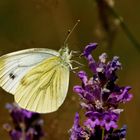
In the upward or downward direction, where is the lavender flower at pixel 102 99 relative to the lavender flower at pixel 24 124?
downward

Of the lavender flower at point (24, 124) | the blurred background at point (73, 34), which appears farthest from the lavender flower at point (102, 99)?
the blurred background at point (73, 34)

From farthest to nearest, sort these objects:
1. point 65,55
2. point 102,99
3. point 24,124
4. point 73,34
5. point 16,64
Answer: point 73,34, point 24,124, point 16,64, point 65,55, point 102,99

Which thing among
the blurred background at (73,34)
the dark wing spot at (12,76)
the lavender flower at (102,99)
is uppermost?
the blurred background at (73,34)

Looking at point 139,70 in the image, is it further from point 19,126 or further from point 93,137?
point 93,137

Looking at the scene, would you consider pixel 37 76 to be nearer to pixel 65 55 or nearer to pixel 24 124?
pixel 65 55

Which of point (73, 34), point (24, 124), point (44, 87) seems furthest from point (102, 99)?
point (73, 34)

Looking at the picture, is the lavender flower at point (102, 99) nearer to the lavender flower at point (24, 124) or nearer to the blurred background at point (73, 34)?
the lavender flower at point (24, 124)

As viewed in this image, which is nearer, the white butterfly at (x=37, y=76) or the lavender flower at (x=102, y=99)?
the lavender flower at (x=102, y=99)
